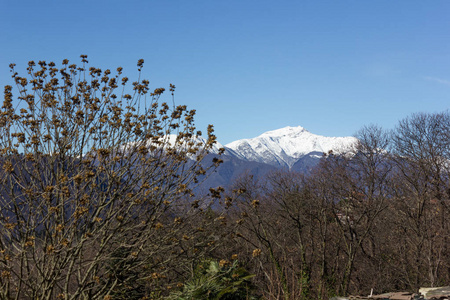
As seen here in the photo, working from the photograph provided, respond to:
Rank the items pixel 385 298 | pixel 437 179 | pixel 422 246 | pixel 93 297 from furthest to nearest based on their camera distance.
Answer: pixel 437 179 → pixel 422 246 → pixel 385 298 → pixel 93 297

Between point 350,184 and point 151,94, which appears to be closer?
point 151,94

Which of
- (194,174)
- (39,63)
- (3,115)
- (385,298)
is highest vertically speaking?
(39,63)

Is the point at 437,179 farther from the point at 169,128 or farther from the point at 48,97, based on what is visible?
the point at 48,97

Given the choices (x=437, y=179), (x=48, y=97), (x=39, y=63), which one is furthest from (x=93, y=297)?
(x=437, y=179)

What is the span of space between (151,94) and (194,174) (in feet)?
5.81

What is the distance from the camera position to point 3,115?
617 centimetres

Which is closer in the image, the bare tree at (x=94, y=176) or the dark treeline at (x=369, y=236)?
the bare tree at (x=94, y=176)

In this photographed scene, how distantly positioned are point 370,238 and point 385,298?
42.5 ft

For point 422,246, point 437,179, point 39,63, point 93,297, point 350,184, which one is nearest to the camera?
point 93,297

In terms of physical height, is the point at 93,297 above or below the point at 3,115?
below

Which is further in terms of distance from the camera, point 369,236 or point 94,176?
point 369,236

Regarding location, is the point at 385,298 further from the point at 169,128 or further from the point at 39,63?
the point at 39,63

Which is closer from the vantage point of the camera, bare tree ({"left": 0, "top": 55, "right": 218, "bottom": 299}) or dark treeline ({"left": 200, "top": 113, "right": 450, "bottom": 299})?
bare tree ({"left": 0, "top": 55, "right": 218, "bottom": 299})

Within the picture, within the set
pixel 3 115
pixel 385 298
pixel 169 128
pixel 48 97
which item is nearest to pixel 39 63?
pixel 48 97
